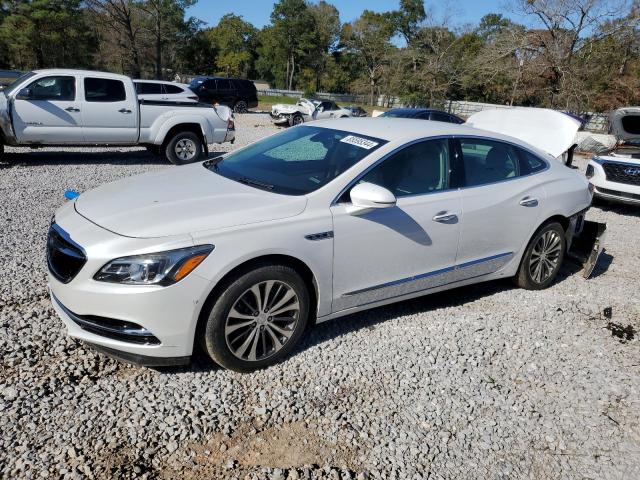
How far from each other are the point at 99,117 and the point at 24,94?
126cm

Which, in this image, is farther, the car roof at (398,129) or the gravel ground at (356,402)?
the car roof at (398,129)

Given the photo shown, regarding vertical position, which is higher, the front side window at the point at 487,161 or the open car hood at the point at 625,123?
the open car hood at the point at 625,123

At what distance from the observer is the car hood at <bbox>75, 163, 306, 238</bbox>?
2930 mm

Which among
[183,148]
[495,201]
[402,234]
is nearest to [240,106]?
[183,148]

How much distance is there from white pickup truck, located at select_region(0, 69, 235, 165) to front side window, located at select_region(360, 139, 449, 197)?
759 centimetres

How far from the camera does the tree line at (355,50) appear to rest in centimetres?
2708

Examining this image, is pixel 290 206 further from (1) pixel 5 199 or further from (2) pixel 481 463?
(1) pixel 5 199

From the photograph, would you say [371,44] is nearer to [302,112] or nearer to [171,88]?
[302,112]

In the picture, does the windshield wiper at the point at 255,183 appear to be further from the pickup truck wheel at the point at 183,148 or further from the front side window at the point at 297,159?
the pickup truck wheel at the point at 183,148

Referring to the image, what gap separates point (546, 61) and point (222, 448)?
2996 centimetres

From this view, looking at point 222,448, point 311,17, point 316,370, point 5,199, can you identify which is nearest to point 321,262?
point 316,370

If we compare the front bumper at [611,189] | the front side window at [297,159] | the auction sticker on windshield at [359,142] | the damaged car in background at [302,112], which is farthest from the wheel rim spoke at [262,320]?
the damaged car in background at [302,112]

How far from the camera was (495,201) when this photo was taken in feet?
13.7

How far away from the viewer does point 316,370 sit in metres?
3.34
